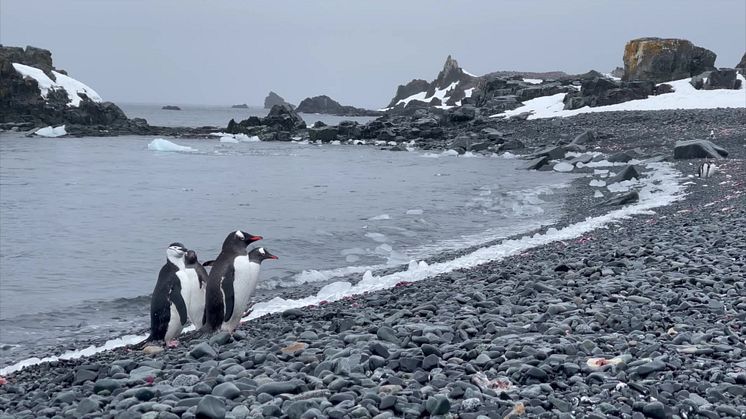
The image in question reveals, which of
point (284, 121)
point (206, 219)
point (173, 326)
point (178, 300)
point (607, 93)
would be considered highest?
point (607, 93)

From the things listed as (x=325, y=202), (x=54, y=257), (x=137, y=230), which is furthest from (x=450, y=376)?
(x=325, y=202)

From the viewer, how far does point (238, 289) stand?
616cm

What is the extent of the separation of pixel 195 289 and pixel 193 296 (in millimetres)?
63

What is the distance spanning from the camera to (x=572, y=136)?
32.2 m

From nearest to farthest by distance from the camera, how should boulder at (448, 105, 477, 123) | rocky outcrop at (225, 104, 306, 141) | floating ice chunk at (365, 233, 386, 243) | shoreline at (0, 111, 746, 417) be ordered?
shoreline at (0, 111, 746, 417), floating ice chunk at (365, 233, 386, 243), boulder at (448, 105, 477, 123), rocky outcrop at (225, 104, 306, 141)

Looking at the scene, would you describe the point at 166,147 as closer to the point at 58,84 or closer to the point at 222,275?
the point at 58,84

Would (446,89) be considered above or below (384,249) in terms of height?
above

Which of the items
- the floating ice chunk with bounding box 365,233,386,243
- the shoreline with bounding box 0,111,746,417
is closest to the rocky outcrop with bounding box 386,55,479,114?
the floating ice chunk with bounding box 365,233,386,243

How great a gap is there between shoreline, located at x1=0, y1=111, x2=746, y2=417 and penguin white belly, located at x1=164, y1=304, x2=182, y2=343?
0.32 meters

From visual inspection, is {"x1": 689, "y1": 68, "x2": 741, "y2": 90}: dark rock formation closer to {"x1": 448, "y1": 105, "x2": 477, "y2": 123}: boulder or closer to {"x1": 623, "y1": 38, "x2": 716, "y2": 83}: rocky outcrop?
{"x1": 623, "y1": 38, "x2": 716, "y2": 83}: rocky outcrop

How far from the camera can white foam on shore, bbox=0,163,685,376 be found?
6.94 m

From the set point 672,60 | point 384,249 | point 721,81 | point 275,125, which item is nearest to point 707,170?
point 384,249

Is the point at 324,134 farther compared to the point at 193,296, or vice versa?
the point at 324,134

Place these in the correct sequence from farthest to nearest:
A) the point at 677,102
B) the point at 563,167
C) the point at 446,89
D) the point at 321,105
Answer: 1. the point at 321,105
2. the point at 446,89
3. the point at 677,102
4. the point at 563,167
